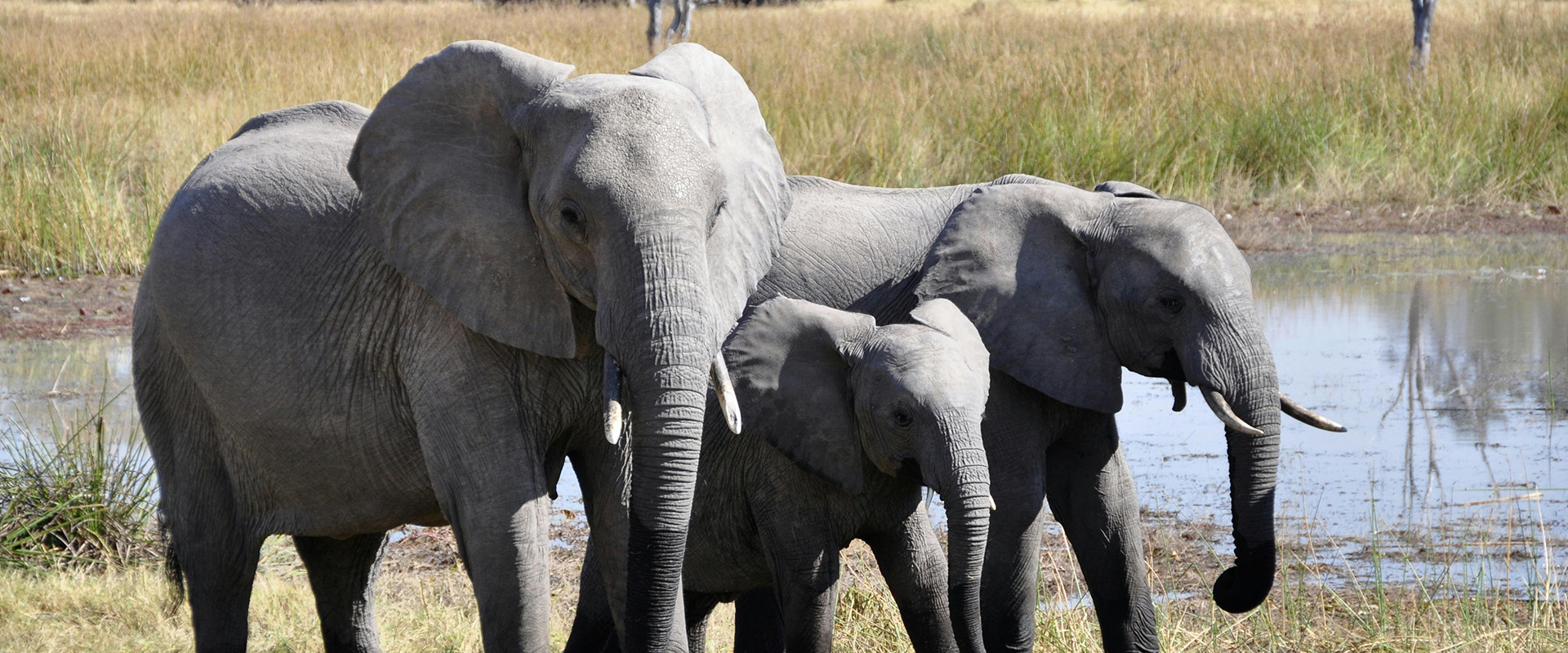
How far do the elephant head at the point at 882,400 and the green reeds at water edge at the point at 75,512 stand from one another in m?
2.54

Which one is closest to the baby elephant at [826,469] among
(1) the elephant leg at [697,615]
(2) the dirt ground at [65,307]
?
(1) the elephant leg at [697,615]

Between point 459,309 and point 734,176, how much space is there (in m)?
0.58

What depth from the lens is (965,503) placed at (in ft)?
12.8

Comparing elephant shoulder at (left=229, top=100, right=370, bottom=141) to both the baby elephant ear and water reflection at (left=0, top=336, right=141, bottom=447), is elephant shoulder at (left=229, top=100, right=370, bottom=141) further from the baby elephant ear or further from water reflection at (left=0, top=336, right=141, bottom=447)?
water reflection at (left=0, top=336, right=141, bottom=447)

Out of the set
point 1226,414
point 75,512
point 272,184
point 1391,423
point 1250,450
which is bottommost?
point 1391,423

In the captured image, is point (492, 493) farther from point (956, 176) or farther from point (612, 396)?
point (956, 176)

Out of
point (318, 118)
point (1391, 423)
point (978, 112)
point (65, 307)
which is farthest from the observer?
point (978, 112)

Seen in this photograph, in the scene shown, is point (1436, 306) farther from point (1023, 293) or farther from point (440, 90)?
point (440, 90)

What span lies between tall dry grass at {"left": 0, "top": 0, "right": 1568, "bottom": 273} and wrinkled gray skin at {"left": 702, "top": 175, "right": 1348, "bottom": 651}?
22.6 feet

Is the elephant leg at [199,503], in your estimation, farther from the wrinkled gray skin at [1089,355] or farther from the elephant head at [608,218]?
the wrinkled gray skin at [1089,355]

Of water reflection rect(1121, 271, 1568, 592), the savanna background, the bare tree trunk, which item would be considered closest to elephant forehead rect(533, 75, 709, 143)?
the savanna background

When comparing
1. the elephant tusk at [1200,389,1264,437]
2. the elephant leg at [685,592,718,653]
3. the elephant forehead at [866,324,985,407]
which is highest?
the elephant forehead at [866,324,985,407]

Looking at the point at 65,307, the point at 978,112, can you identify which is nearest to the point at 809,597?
the point at 65,307

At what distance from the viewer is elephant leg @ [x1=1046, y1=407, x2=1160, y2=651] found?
482cm
